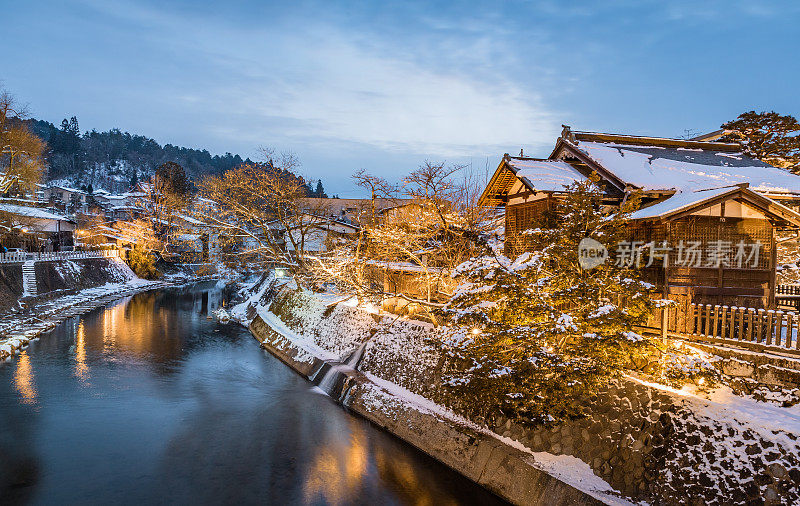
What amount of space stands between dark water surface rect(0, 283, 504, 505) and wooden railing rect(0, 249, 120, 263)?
13581mm

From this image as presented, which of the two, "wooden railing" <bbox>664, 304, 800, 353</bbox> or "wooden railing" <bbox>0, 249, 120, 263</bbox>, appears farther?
"wooden railing" <bbox>0, 249, 120, 263</bbox>

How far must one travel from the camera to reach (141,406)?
591 inches

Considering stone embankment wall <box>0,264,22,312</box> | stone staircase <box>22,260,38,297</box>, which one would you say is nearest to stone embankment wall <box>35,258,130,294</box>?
stone staircase <box>22,260,38,297</box>

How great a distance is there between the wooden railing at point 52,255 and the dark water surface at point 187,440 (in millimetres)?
13581

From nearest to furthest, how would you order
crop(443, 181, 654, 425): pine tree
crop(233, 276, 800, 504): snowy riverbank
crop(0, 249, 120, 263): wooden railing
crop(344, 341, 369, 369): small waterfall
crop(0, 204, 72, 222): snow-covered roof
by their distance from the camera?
crop(233, 276, 800, 504): snowy riverbank → crop(443, 181, 654, 425): pine tree → crop(344, 341, 369, 369): small waterfall → crop(0, 249, 120, 263): wooden railing → crop(0, 204, 72, 222): snow-covered roof

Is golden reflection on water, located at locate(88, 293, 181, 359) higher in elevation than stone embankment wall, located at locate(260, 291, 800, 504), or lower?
lower

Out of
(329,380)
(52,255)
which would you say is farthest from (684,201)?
(52,255)

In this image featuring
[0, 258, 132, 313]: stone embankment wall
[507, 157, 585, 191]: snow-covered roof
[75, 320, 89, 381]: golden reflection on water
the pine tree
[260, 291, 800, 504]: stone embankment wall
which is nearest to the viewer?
[260, 291, 800, 504]: stone embankment wall

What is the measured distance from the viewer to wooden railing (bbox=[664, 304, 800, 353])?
29.6ft

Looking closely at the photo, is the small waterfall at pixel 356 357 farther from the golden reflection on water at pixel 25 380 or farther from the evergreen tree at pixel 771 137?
the evergreen tree at pixel 771 137

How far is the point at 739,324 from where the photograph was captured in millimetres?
9625

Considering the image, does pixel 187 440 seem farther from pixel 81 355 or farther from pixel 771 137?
pixel 771 137

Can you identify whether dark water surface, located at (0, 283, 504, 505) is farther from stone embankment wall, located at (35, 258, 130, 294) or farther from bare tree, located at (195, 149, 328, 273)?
stone embankment wall, located at (35, 258, 130, 294)

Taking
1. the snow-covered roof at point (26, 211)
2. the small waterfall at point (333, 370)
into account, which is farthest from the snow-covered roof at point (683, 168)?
the snow-covered roof at point (26, 211)
